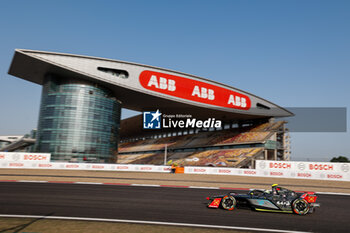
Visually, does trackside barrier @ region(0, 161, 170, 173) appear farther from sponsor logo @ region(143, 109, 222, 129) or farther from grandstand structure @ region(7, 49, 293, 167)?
sponsor logo @ region(143, 109, 222, 129)

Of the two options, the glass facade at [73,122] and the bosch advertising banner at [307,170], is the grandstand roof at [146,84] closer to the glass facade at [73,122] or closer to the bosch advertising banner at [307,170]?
the glass facade at [73,122]

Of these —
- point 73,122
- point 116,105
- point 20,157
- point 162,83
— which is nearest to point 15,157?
point 20,157

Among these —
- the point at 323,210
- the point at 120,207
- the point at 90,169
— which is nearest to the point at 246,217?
the point at 323,210

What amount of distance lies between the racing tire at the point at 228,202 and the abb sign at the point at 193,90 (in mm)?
36075

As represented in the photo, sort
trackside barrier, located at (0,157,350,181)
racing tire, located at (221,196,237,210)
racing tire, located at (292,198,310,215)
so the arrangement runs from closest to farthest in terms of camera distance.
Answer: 1. racing tire, located at (292,198,310,215)
2. racing tire, located at (221,196,237,210)
3. trackside barrier, located at (0,157,350,181)

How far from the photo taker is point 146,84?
1747 inches

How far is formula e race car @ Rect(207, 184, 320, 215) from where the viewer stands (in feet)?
30.3

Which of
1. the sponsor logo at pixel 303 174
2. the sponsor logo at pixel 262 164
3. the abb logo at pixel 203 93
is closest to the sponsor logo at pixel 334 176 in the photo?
the sponsor logo at pixel 303 174

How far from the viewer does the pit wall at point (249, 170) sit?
25.6 m

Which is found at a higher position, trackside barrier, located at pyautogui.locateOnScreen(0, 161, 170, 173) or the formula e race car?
the formula e race car

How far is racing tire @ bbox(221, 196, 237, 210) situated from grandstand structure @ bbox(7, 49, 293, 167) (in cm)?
3335

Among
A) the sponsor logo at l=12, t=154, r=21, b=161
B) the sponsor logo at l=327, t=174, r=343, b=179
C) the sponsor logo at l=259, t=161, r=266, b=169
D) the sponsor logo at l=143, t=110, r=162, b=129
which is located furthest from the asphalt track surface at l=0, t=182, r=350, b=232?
the sponsor logo at l=143, t=110, r=162, b=129

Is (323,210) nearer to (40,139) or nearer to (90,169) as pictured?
(90,169)

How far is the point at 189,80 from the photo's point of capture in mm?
47531
